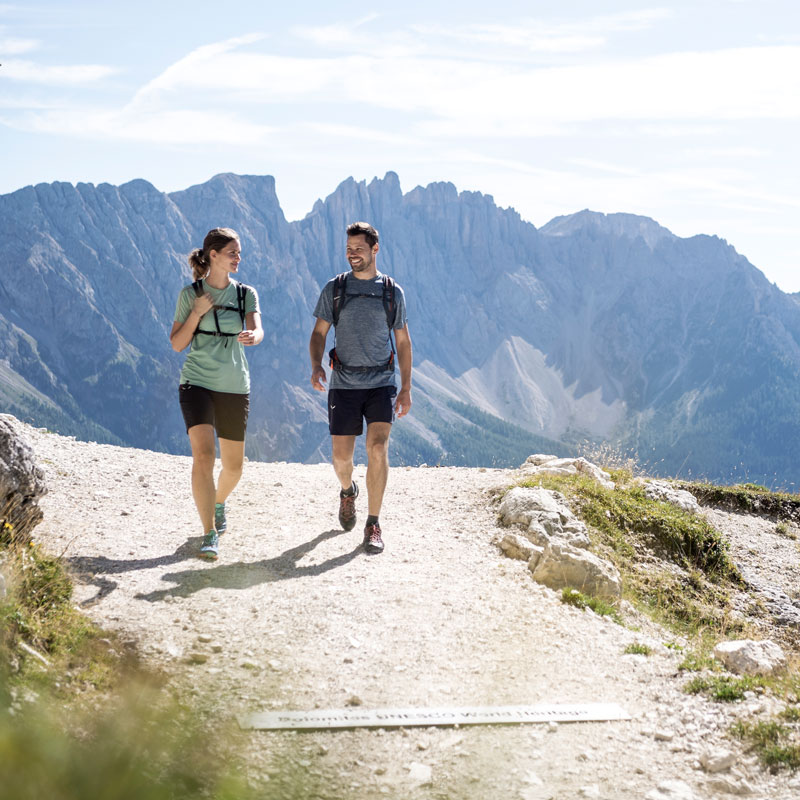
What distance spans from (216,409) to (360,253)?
2.50m

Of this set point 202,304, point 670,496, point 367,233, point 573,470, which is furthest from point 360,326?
point 670,496

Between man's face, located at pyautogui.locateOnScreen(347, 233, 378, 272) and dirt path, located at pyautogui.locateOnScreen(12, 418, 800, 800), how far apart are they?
356cm

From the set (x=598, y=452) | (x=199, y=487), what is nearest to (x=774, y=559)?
(x=598, y=452)

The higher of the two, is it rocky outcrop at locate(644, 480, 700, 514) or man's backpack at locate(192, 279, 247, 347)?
man's backpack at locate(192, 279, 247, 347)

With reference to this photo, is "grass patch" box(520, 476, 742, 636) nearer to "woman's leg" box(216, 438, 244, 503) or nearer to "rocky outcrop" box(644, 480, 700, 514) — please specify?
"rocky outcrop" box(644, 480, 700, 514)

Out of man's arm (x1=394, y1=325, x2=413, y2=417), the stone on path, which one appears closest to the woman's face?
man's arm (x1=394, y1=325, x2=413, y2=417)

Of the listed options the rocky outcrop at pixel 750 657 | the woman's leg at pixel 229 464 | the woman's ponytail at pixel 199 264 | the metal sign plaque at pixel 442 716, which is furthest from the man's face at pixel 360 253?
the rocky outcrop at pixel 750 657

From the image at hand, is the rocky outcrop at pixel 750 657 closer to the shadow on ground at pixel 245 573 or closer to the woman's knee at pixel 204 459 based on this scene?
the shadow on ground at pixel 245 573

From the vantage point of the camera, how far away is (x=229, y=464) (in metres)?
9.55

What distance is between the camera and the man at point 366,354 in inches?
373

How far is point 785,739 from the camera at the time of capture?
5.23 meters

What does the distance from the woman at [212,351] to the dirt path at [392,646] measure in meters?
Answer: 1.13

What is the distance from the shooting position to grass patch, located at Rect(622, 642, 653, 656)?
721 cm

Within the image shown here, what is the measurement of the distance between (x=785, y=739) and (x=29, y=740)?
550 centimetres
